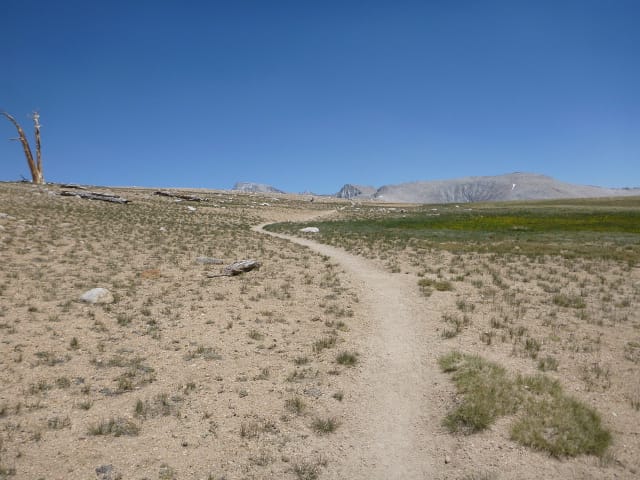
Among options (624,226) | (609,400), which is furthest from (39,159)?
(624,226)

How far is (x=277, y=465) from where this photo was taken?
6.90 m

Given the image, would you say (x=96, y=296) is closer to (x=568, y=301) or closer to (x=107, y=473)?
(x=107, y=473)

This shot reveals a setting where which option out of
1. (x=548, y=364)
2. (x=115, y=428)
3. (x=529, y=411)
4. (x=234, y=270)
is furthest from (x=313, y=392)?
(x=234, y=270)

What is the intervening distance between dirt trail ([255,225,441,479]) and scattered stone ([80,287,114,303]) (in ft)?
33.0

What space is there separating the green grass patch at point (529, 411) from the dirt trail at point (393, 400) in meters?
0.76

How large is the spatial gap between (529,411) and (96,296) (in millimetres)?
14872

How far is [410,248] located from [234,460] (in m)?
27.3

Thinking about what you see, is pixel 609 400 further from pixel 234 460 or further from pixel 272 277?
pixel 272 277

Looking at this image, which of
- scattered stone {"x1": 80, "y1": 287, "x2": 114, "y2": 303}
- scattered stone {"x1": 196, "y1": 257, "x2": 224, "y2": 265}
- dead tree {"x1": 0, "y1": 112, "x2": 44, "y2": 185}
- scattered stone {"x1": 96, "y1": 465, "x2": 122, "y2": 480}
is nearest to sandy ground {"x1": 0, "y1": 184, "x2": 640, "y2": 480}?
scattered stone {"x1": 96, "y1": 465, "x2": 122, "y2": 480}

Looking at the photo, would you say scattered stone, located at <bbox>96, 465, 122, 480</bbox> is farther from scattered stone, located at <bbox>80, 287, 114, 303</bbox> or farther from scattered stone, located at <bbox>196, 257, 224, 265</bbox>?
scattered stone, located at <bbox>196, 257, 224, 265</bbox>

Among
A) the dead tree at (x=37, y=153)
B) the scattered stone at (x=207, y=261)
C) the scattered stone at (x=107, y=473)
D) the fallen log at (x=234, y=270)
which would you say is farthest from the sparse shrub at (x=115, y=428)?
the dead tree at (x=37, y=153)

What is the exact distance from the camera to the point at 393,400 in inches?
352

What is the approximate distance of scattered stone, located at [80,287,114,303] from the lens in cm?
→ 1479

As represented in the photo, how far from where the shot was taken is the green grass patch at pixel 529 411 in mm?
7102
